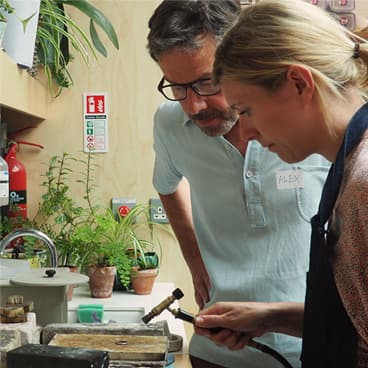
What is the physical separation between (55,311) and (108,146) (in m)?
1.62

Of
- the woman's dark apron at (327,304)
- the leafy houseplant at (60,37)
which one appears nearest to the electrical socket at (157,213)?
the leafy houseplant at (60,37)

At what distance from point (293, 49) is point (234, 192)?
1.85 feet

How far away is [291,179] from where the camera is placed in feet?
4.63

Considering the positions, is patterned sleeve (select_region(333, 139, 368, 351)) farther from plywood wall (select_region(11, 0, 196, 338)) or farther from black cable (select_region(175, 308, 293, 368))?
plywood wall (select_region(11, 0, 196, 338))

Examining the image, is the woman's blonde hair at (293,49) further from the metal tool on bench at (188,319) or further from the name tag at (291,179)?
the metal tool on bench at (188,319)

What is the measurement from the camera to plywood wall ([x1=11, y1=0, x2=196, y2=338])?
115 inches

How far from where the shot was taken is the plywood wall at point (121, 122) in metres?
2.91

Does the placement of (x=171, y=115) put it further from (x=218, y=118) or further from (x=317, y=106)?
(x=317, y=106)

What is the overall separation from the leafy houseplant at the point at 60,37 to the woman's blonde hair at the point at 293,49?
130 centimetres

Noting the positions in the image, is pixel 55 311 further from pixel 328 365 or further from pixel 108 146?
pixel 108 146

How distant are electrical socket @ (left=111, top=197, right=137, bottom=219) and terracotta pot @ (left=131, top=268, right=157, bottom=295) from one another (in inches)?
15.0

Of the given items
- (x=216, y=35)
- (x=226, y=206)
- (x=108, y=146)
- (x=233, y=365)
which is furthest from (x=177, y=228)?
(x=108, y=146)

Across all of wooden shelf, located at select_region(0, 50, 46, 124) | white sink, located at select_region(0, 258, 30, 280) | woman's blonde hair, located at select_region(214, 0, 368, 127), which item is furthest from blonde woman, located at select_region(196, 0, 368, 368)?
wooden shelf, located at select_region(0, 50, 46, 124)

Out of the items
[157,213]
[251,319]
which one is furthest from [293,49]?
[157,213]
